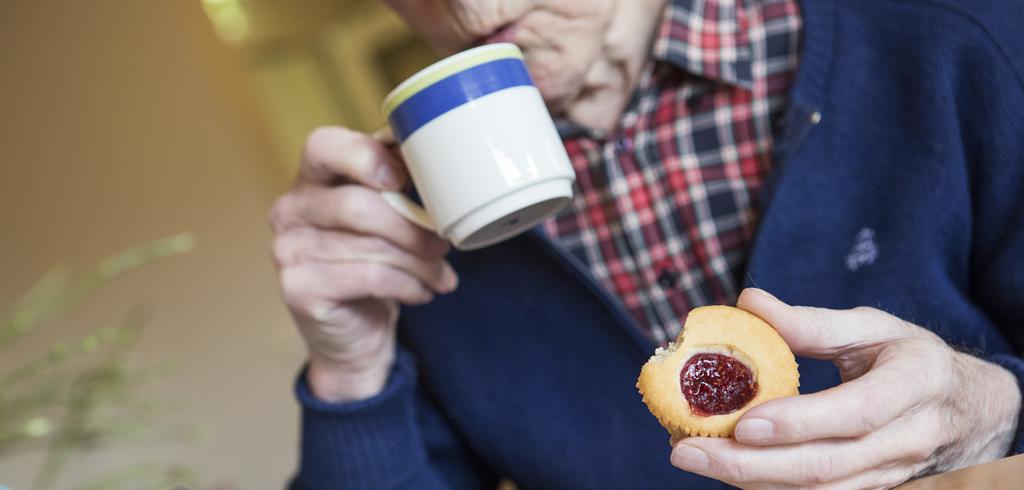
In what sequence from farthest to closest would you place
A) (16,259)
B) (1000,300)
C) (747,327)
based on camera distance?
(16,259) < (1000,300) < (747,327)

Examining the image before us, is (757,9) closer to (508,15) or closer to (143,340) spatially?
(508,15)

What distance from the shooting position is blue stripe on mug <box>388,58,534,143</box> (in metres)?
0.63

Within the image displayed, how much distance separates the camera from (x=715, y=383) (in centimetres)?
49

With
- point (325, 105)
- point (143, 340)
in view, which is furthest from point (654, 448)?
point (325, 105)

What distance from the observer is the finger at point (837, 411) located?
1.42 ft

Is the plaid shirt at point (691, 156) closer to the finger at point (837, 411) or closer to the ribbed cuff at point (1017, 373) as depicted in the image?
the ribbed cuff at point (1017, 373)

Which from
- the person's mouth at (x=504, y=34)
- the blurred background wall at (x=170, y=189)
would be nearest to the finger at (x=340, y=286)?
the person's mouth at (x=504, y=34)

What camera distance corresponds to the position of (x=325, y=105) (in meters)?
2.80

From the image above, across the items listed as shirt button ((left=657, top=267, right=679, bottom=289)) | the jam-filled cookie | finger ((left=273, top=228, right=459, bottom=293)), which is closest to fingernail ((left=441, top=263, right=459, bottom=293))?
finger ((left=273, top=228, right=459, bottom=293))

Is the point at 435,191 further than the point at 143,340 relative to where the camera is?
No

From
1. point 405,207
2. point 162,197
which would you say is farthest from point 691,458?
point 162,197

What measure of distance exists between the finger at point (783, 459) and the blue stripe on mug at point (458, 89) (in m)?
0.30

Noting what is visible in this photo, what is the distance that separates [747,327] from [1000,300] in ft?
1.40

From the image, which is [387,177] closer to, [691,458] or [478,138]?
[478,138]
